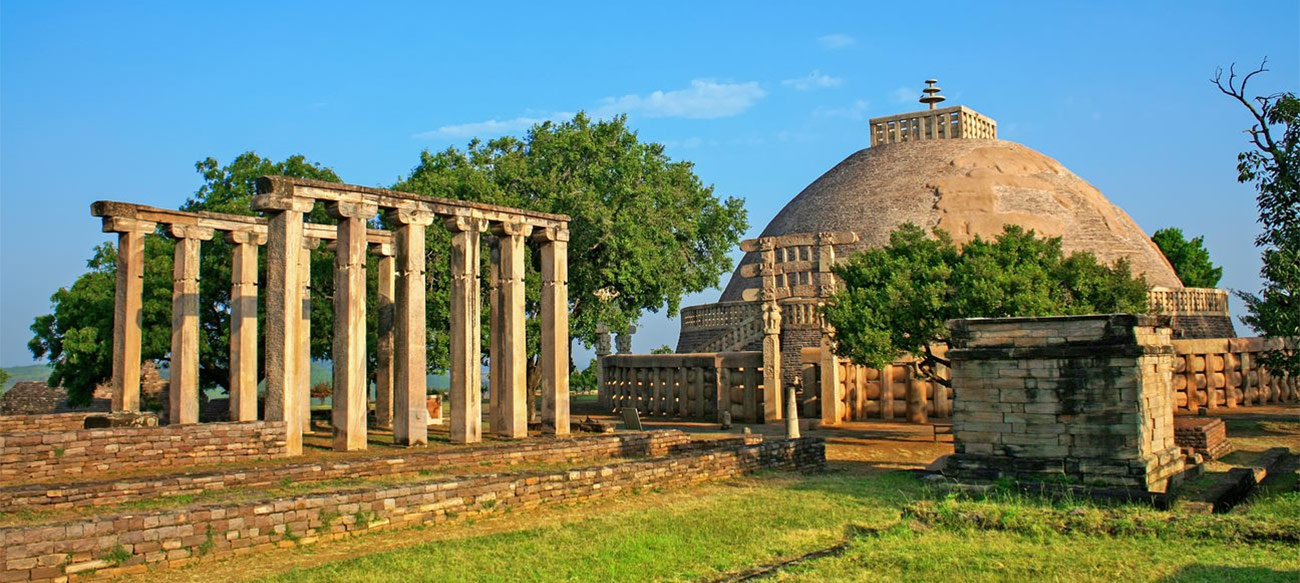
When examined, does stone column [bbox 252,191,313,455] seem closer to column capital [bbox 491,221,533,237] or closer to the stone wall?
column capital [bbox 491,221,533,237]

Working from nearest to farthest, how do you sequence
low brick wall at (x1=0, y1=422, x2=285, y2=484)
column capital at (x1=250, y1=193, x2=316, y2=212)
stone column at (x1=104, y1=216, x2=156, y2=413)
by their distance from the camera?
low brick wall at (x1=0, y1=422, x2=285, y2=484) < column capital at (x1=250, y1=193, x2=316, y2=212) < stone column at (x1=104, y1=216, x2=156, y2=413)

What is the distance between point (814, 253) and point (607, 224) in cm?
615

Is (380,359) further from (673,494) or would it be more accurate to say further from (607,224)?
(673,494)

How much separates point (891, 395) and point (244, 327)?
16.7 meters

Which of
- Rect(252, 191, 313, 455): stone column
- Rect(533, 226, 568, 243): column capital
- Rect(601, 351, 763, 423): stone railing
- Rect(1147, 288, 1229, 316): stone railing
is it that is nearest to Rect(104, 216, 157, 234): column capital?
Rect(252, 191, 313, 455): stone column

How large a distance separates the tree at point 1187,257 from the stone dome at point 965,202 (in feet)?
17.2

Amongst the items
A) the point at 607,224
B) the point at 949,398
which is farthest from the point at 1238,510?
the point at 607,224

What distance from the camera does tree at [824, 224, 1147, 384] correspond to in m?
21.1

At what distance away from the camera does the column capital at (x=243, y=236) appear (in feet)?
75.2

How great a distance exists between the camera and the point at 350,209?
60.1 ft

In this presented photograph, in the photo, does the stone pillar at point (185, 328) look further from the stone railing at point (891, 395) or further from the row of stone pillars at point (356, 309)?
the stone railing at point (891, 395)

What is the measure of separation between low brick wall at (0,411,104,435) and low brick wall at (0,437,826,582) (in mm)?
11627

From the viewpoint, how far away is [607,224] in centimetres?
3050

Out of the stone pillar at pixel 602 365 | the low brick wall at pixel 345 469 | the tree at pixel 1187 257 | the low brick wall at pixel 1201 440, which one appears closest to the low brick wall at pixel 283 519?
the low brick wall at pixel 345 469
